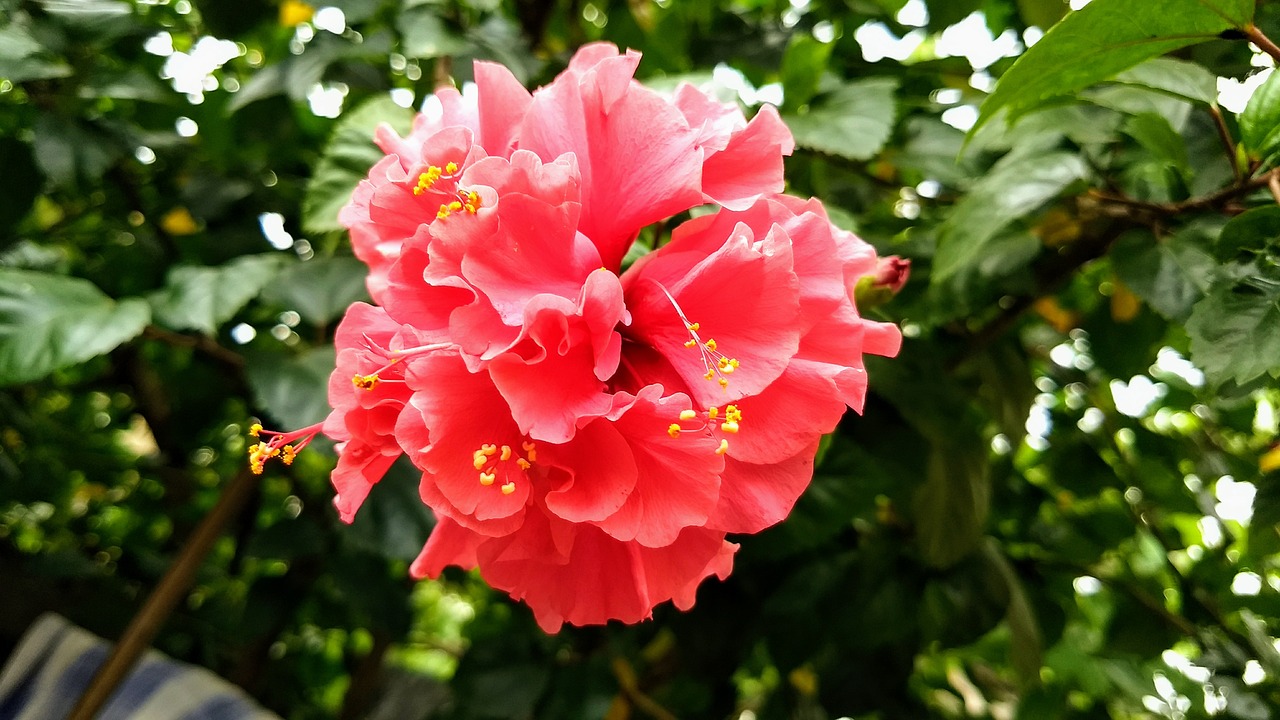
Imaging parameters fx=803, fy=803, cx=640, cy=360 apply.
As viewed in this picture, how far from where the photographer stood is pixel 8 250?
63cm

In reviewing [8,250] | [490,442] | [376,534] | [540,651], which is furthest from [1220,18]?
[8,250]

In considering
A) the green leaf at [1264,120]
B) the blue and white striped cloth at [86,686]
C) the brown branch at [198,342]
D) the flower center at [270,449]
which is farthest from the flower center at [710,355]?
the blue and white striped cloth at [86,686]

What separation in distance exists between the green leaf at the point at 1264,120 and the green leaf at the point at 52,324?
61 cm

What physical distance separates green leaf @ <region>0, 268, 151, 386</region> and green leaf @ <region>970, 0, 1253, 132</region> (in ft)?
1.68

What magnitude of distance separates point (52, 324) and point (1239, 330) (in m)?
0.64

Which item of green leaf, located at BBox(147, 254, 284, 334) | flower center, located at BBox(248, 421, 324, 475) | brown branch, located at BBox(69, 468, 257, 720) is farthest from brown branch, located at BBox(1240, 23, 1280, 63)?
brown branch, located at BBox(69, 468, 257, 720)

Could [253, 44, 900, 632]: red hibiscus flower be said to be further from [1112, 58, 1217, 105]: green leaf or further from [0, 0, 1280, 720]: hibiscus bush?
[1112, 58, 1217, 105]: green leaf

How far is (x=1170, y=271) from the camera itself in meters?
0.46

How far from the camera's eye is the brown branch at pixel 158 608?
59 centimetres

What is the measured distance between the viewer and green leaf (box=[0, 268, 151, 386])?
0.47 m

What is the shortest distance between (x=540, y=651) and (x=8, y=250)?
56 cm

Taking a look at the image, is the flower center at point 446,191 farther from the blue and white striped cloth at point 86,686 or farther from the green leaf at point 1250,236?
the blue and white striped cloth at point 86,686

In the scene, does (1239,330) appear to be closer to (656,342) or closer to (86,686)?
(656,342)

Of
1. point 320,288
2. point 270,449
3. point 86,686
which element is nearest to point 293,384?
point 320,288
